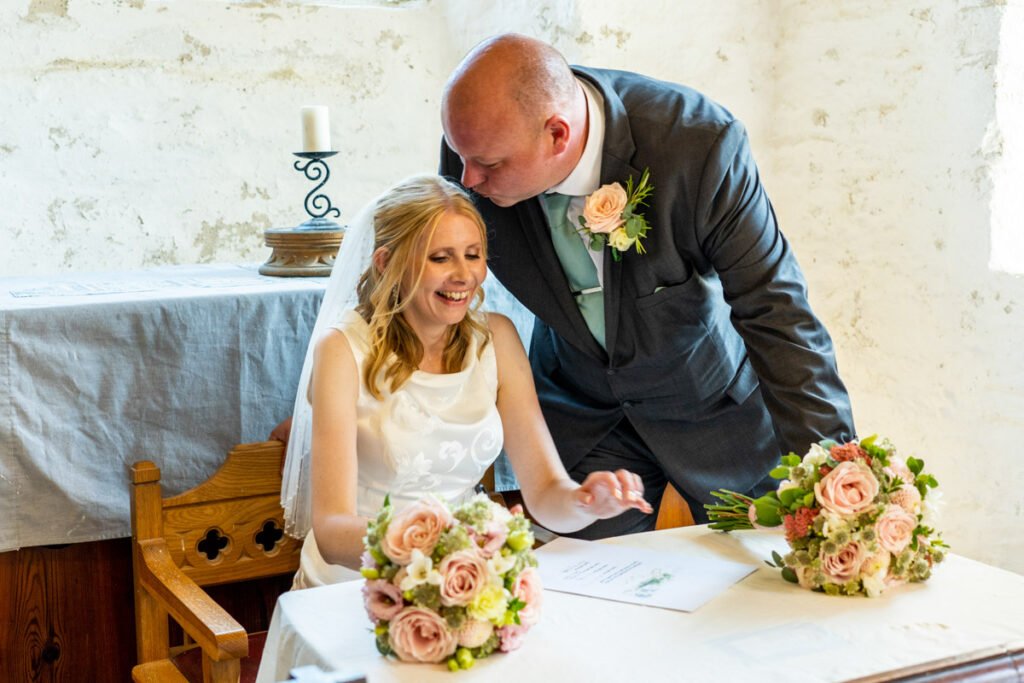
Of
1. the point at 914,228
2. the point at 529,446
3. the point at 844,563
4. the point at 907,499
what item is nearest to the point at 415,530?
the point at 844,563

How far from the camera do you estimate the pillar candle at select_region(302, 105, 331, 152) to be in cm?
298

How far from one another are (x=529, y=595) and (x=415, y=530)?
0.18 m

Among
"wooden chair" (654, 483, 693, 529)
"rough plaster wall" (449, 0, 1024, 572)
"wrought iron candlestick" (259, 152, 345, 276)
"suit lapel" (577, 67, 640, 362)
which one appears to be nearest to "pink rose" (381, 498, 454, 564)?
"suit lapel" (577, 67, 640, 362)

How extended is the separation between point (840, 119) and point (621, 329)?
1.75 meters

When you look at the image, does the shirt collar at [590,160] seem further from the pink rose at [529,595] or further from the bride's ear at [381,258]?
the pink rose at [529,595]

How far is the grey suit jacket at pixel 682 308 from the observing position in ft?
7.57

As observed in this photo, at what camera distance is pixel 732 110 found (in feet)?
13.2

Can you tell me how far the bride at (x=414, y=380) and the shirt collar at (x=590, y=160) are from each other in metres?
0.22

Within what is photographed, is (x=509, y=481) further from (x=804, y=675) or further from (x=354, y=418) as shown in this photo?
(x=804, y=675)

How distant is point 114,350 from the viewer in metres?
2.51

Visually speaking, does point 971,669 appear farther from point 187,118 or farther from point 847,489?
point 187,118

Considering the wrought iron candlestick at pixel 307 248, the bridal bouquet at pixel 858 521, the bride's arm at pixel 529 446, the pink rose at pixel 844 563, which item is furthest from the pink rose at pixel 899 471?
the wrought iron candlestick at pixel 307 248

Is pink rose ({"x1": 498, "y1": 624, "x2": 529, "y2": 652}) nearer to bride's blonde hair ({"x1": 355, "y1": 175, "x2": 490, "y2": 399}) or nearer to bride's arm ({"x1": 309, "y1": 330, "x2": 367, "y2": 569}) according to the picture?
bride's arm ({"x1": 309, "y1": 330, "x2": 367, "y2": 569})

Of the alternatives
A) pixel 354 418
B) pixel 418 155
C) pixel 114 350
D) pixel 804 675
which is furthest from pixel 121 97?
pixel 804 675
